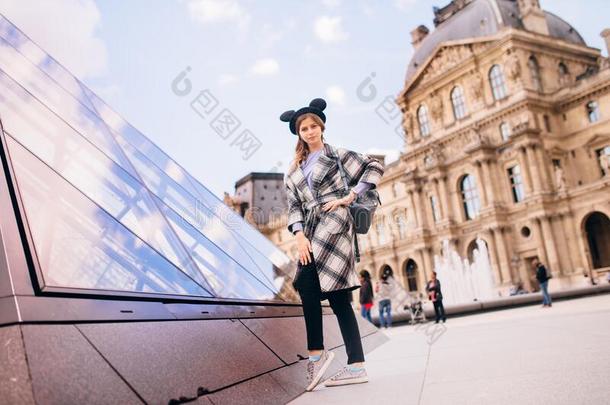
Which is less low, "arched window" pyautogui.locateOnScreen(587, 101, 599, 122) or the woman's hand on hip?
"arched window" pyautogui.locateOnScreen(587, 101, 599, 122)

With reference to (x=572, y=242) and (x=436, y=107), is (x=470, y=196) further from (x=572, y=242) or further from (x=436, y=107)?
(x=572, y=242)

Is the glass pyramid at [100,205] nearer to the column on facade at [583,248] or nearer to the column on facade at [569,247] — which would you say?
the column on facade at [583,248]

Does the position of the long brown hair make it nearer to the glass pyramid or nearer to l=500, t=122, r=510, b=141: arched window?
the glass pyramid

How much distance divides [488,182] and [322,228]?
3359 centimetres

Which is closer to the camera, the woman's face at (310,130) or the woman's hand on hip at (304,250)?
the woman's hand on hip at (304,250)

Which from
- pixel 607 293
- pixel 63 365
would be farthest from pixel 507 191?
pixel 63 365

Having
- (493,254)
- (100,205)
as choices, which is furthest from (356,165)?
(493,254)

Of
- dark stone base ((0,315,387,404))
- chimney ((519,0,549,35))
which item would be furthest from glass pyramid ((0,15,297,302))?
chimney ((519,0,549,35))

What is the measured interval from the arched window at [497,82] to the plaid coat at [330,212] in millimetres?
35309

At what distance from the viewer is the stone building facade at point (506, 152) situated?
1241 inches

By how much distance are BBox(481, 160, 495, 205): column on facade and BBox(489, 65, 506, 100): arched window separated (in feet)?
15.5

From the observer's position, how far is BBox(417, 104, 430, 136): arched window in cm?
4153

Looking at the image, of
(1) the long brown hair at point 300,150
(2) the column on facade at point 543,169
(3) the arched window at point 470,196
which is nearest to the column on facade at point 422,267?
(3) the arched window at point 470,196

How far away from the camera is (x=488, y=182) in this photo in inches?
1361
